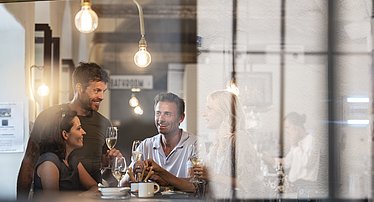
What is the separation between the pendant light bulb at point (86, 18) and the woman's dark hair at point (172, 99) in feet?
1.70

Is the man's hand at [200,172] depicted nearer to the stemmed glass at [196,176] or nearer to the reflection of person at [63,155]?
the stemmed glass at [196,176]

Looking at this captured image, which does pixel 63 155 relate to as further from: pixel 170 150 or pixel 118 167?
pixel 170 150

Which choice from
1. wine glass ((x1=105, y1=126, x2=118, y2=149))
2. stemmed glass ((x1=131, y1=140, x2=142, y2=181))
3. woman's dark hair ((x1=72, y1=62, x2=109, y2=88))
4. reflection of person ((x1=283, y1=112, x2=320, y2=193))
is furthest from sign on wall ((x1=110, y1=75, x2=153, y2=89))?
reflection of person ((x1=283, y1=112, x2=320, y2=193))

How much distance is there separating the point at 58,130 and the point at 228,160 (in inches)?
34.6

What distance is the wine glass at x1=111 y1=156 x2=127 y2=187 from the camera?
326 centimetres

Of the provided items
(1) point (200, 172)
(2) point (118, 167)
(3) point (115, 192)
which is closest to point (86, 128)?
(2) point (118, 167)

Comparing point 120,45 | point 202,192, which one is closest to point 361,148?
point 202,192

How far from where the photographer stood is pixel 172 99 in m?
3.34

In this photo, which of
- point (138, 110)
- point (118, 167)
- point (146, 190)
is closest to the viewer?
point (146, 190)

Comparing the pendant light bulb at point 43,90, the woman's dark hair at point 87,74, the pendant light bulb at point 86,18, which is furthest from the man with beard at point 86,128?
the pendant light bulb at point 86,18

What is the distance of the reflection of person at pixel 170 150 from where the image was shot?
3.24 m

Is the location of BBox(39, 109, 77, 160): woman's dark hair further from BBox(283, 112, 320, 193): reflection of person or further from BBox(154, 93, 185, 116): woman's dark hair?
BBox(283, 112, 320, 193): reflection of person

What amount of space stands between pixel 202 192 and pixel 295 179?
47cm

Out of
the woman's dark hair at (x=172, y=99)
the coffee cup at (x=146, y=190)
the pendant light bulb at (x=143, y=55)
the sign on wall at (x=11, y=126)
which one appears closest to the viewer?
the coffee cup at (x=146, y=190)
